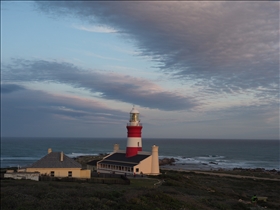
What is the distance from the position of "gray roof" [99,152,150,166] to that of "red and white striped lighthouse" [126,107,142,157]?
35.5 inches

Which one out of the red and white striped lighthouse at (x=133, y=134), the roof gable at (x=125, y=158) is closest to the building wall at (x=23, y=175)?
the roof gable at (x=125, y=158)

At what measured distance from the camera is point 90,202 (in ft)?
48.8

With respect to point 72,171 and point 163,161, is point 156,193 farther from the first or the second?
point 163,161

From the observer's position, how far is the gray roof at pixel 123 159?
35.4 meters

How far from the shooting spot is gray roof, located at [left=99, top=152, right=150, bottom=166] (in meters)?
35.4

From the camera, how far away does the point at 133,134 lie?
37.8m

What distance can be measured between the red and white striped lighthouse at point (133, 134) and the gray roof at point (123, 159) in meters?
0.90

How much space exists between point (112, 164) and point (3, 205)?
22674 millimetres

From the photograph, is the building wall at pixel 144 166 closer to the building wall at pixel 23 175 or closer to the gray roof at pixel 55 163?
the gray roof at pixel 55 163

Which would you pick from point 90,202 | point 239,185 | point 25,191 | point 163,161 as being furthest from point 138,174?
point 163,161

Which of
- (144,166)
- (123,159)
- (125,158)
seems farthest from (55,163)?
(144,166)

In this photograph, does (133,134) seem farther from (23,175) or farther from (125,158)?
(23,175)

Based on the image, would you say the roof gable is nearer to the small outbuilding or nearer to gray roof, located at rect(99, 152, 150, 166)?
gray roof, located at rect(99, 152, 150, 166)

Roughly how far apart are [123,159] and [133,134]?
295cm
